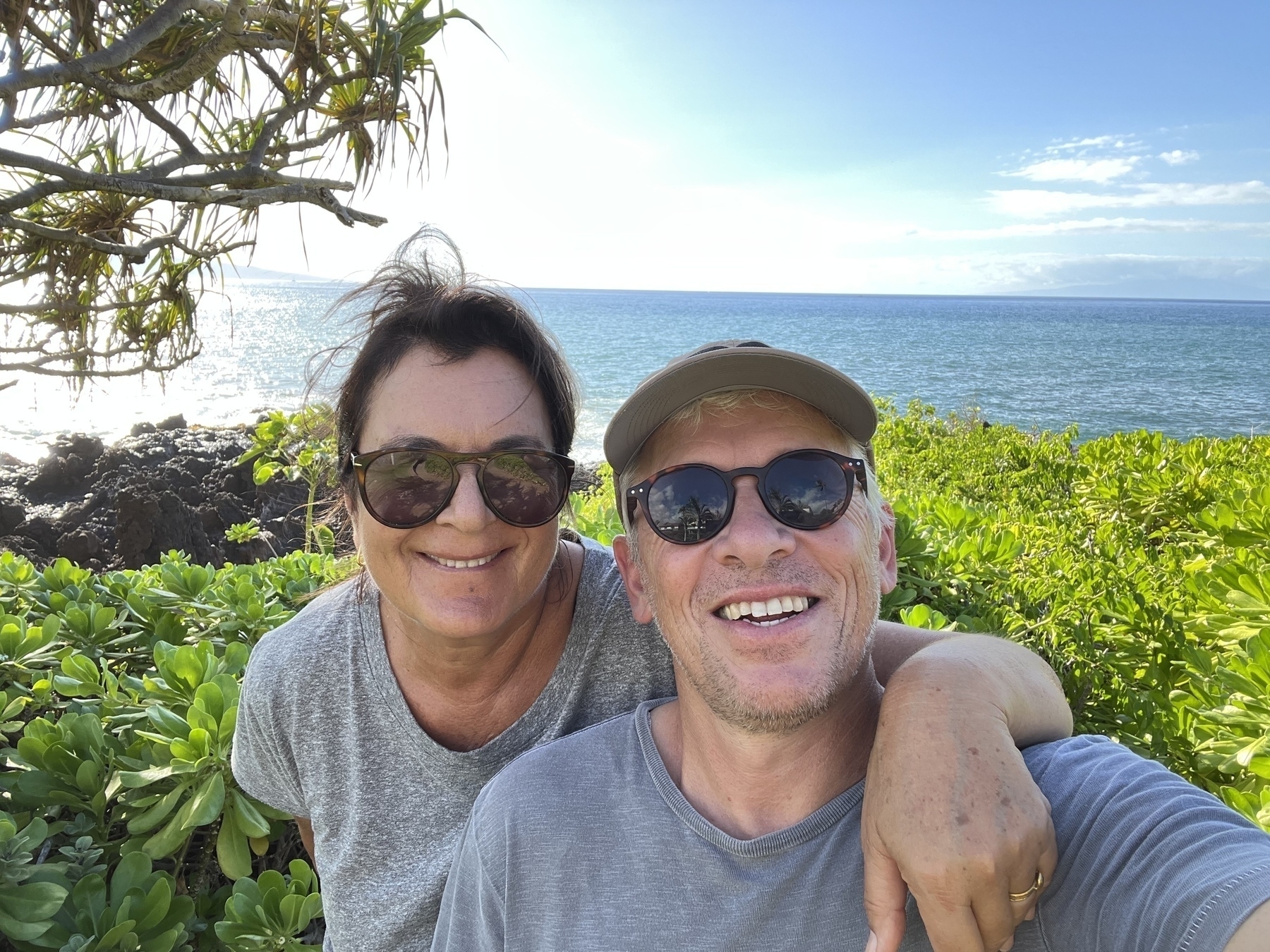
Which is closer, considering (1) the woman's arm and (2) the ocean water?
(1) the woman's arm

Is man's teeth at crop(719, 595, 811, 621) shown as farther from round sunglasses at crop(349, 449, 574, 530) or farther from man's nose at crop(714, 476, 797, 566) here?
round sunglasses at crop(349, 449, 574, 530)

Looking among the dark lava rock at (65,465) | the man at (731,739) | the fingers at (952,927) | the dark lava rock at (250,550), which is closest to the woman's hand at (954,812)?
the fingers at (952,927)

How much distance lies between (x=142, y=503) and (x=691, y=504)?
34.0ft

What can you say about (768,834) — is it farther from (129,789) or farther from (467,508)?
(129,789)

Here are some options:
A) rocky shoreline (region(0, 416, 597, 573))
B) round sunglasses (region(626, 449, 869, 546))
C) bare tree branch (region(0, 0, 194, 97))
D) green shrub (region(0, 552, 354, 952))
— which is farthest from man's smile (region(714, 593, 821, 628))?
rocky shoreline (region(0, 416, 597, 573))

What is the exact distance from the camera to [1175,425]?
26.8 m

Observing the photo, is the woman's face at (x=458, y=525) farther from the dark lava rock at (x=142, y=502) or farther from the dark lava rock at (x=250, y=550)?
the dark lava rock at (x=250, y=550)

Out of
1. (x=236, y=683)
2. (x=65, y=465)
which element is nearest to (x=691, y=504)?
(x=236, y=683)

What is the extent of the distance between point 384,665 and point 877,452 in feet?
18.3

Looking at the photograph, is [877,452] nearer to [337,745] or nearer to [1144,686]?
[1144,686]

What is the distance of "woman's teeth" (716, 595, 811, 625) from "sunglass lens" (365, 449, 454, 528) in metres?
0.77

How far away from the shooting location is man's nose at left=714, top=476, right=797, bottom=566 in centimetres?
163

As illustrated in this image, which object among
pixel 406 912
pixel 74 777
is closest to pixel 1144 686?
pixel 406 912

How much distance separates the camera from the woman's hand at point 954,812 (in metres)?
1.21
